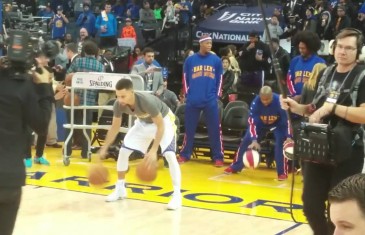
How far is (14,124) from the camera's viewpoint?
A: 12.3 ft

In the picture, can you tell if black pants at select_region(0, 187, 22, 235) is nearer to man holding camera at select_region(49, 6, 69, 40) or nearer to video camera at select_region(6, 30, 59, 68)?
video camera at select_region(6, 30, 59, 68)

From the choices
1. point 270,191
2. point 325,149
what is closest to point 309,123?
point 325,149

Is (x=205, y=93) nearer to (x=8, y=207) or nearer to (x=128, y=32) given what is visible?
(x=8, y=207)

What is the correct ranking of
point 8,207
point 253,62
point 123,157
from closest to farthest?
point 8,207 < point 123,157 < point 253,62

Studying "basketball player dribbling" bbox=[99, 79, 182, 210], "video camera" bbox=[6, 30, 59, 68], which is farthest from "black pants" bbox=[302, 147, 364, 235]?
"basketball player dribbling" bbox=[99, 79, 182, 210]

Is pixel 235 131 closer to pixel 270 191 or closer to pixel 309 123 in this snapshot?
pixel 270 191

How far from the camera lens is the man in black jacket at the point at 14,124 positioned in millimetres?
3684

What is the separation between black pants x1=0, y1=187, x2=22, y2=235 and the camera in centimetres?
367

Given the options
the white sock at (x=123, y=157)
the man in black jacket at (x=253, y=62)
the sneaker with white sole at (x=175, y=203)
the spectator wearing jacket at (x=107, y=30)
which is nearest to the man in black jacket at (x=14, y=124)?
the sneaker with white sole at (x=175, y=203)

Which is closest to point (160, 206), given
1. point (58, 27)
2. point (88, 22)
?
point (88, 22)

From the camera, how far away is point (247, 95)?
13008mm

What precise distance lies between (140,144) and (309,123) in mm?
3889

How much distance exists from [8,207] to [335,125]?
2104 millimetres

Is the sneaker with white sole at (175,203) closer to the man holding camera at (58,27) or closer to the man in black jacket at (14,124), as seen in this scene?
the man in black jacket at (14,124)
